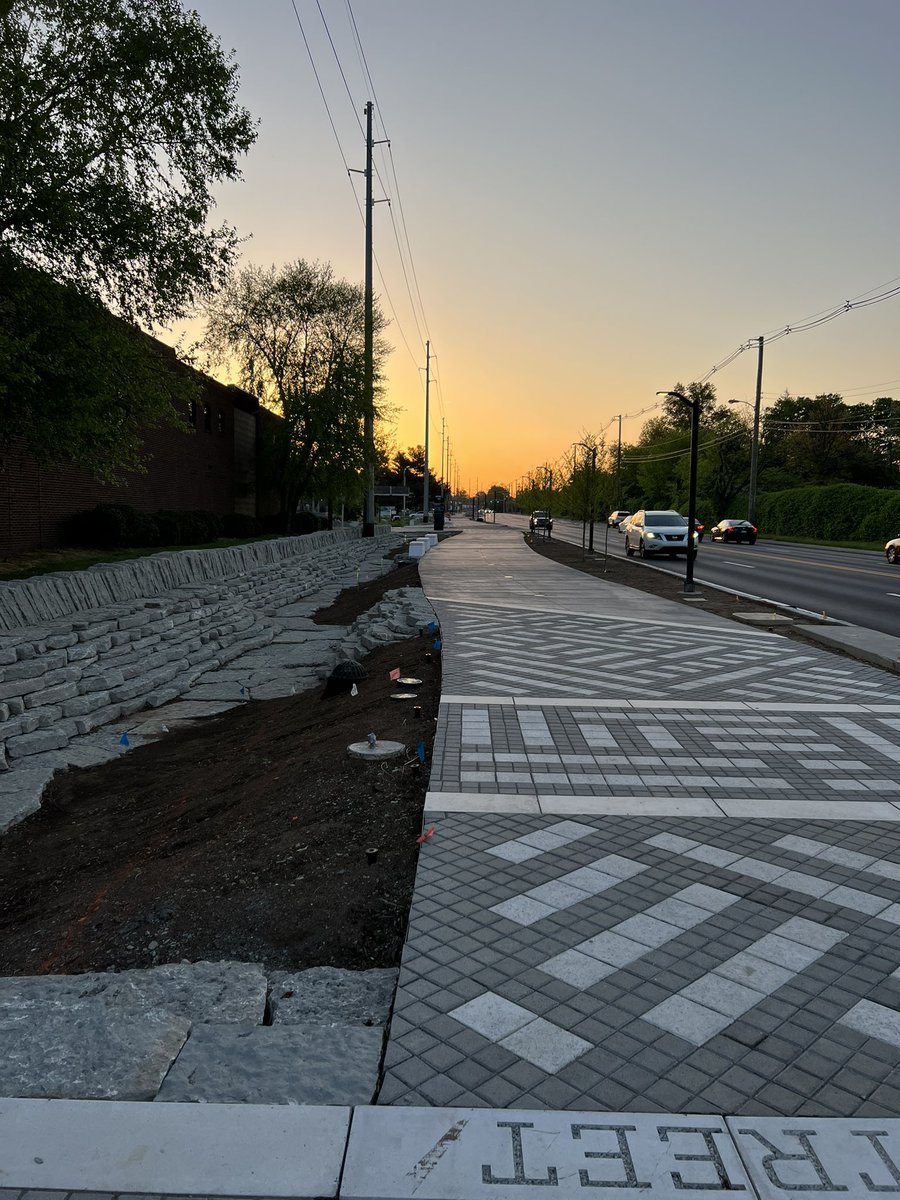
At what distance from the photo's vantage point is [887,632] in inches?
495

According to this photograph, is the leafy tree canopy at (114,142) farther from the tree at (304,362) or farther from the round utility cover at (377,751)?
the tree at (304,362)

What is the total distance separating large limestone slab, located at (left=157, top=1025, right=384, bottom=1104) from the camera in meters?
2.53

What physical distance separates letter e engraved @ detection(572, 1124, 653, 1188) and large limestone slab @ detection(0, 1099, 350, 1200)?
0.67m

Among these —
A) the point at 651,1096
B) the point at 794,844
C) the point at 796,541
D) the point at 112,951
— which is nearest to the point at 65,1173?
the point at 651,1096

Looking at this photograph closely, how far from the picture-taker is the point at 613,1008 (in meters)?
2.90

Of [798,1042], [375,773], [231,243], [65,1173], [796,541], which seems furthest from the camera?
[796,541]

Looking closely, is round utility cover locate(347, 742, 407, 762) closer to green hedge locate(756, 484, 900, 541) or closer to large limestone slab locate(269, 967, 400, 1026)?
large limestone slab locate(269, 967, 400, 1026)

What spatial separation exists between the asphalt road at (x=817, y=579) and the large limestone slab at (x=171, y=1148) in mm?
12528

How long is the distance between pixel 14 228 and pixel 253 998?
13765 millimetres

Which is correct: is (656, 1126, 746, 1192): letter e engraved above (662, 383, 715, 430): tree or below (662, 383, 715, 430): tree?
below

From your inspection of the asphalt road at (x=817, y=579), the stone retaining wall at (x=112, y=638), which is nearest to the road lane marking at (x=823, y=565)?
the asphalt road at (x=817, y=579)

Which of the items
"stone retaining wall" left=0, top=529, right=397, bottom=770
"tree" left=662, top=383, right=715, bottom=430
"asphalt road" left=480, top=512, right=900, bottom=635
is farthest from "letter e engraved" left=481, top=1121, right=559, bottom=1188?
"tree" left=662, top=383, right=715, bottom=430

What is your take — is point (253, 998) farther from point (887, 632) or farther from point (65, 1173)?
point (887, 632)

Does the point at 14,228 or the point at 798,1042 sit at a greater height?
the point at 14,228
